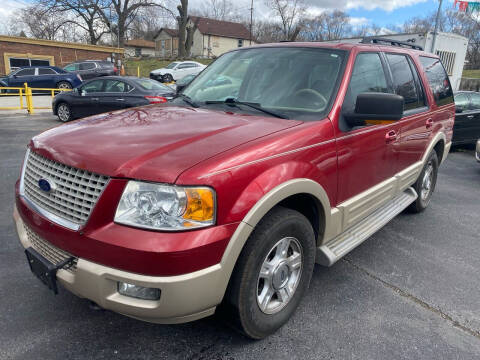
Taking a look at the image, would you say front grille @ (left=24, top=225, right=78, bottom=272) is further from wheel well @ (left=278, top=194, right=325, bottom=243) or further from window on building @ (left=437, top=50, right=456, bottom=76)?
window on building @ (left=437, top=50, right=456, bottom=76)

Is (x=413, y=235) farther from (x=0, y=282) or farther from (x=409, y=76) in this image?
(x=0, y=282)

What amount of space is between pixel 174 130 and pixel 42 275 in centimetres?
114

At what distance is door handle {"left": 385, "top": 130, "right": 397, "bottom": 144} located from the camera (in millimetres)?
3306

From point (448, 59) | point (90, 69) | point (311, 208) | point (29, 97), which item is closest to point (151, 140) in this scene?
point (311, 208)

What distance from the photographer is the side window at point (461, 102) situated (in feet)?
29.5

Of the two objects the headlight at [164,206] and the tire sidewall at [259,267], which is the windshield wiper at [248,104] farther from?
the headlight at [164,206]

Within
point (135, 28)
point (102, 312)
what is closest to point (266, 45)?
point (102, 312)

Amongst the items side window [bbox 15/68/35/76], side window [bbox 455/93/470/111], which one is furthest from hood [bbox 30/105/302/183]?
side window [bbox 15/68/35/76]

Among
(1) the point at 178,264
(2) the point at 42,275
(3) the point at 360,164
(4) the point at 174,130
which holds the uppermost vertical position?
(4) the point at 174,130

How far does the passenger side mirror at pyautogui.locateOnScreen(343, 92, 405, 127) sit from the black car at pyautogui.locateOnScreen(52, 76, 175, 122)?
8349 mm

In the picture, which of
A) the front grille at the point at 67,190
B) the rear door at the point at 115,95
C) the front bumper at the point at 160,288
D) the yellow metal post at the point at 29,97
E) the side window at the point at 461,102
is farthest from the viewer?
the yellow metal post at the point at 29,97

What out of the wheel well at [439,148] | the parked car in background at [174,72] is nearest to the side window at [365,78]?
the wheel well at [439,148]

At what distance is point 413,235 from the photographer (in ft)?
14.1

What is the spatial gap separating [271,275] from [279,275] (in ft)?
0.27
